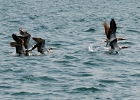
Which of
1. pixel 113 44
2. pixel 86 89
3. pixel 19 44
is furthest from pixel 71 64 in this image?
pixel 86 89

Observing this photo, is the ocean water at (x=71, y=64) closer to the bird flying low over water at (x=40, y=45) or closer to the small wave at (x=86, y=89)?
the small wave at (x=86, y=89)

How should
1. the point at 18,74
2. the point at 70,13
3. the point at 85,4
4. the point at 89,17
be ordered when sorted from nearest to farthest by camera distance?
1. the point at 18,74
2. the point at 89,17
3. the point at 70,13
4. the point at 85,4

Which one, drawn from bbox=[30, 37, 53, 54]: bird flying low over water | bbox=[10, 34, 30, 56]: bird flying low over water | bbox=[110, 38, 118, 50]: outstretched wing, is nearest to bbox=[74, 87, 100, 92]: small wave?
bbox=[10, 34, 30, 56]: bird flying low over water

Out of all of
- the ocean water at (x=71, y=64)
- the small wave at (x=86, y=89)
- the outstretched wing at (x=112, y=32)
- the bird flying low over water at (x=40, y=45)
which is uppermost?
the outstretched wing at (x=112, y=32)

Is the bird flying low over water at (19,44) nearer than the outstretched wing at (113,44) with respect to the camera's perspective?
Yes

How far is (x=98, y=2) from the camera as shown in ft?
236

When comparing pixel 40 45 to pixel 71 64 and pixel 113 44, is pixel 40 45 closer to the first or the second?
pixel 71 64

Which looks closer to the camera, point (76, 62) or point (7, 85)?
point (7, 85)

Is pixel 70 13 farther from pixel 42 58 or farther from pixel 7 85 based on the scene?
pixel 7 85

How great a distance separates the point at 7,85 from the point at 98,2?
5021 cm

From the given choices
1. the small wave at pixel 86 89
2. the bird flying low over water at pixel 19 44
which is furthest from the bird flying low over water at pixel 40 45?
the small wave at pixel 86 89

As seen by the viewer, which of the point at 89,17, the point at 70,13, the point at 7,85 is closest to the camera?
the point at 7,85

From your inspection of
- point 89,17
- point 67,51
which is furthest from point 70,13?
point 67,51

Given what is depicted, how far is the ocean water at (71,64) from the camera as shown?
21953 millimetres
